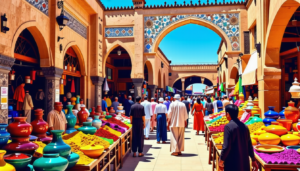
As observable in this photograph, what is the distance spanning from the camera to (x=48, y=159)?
8.67 ft

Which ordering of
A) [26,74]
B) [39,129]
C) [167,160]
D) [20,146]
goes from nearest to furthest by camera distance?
[20,146] → [39,129] → [167,160] → [26,74]

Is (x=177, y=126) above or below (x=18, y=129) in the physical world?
below

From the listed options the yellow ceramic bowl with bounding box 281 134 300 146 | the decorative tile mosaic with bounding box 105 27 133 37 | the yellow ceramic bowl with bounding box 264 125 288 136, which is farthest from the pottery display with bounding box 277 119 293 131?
the decorative tile mosaic with bounding box 105 27 133 37

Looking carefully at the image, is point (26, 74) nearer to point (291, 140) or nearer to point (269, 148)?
point (269, 148)

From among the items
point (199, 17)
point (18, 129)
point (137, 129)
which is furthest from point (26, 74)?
point (199, 17)

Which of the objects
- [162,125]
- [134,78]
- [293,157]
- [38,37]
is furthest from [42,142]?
[134,78]

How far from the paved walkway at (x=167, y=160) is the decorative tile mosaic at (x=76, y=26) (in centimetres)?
575

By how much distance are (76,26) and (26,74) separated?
3.18m

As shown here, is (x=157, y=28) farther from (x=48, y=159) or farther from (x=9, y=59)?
(x=48, y=159)

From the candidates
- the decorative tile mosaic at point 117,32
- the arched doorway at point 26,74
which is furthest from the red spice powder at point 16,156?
the decorative tile mosaic at point 117,32

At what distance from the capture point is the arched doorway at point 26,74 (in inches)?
316

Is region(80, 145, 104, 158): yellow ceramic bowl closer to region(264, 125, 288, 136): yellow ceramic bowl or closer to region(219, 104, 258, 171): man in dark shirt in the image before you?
region(219, 104, 258, 171): man in dark shirt

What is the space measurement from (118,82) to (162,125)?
11.2 metres

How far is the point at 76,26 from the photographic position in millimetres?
11047
